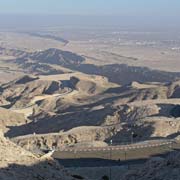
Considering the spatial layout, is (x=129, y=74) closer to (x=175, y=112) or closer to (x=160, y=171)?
(x=175, y=112)

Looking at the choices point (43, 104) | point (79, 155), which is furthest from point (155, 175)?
point (43, 104)

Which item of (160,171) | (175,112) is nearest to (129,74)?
(175,112)

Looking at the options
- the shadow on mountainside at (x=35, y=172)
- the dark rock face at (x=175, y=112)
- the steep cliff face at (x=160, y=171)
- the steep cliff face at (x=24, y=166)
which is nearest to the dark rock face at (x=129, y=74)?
the dark rock face at (x=175, y=112)

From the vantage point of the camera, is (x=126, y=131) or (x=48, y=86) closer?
(x=126, y=131)

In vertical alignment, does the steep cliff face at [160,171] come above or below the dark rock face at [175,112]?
above

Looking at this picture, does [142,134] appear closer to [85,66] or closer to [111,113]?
[111,113]

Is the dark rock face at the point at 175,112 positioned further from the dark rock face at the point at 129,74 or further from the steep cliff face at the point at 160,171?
the dark rock face at the point at 129,74

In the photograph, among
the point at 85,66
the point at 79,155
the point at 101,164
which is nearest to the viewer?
the point at 101,164

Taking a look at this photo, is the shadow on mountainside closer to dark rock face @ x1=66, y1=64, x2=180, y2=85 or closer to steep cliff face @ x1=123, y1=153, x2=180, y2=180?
steep cliff face @ x1=123, y1=153, x2=180, y2=180

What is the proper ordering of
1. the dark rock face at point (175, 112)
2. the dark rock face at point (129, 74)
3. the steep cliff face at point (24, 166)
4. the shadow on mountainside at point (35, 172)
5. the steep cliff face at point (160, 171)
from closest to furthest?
1. the shadow on mountainside at point (35, 172)
2. the steep cliff face at point (24, 166)
3. the steep cliff face at point (160, 171)
4. the dark rock face at point (175, 112)
5. the dark rock face at point (129, 74)

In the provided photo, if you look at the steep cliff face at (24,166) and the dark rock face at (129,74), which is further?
the dark rock face at (129,74)

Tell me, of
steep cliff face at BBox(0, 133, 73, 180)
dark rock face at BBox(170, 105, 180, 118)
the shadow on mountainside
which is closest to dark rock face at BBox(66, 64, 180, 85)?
dark rock face at BBox(170, 105, 180, 118)
